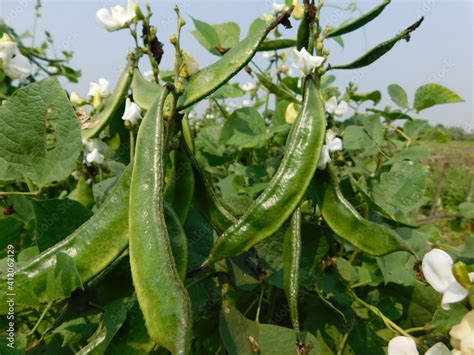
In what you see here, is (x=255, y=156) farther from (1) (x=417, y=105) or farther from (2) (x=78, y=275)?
(2) (x=78, y=275)

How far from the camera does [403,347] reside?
0.82m

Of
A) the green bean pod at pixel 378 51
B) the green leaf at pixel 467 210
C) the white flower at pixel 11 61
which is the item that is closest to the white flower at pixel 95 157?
the white flower at pixel 11 61

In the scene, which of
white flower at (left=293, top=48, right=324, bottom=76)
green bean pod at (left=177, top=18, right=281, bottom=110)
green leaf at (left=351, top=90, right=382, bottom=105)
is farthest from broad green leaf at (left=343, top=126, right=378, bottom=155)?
green bean pod at (left=177, top=18, right=281, bottom=110)

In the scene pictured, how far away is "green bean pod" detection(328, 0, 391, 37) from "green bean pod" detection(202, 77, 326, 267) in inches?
8.9

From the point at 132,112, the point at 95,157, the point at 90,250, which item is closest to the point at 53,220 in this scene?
the point at 90,250

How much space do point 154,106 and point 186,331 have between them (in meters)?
0.40

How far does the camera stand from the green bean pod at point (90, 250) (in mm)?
767

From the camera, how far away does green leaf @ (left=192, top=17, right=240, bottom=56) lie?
1.56 m

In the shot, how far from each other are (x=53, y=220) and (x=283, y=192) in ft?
1.53

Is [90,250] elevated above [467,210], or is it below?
above

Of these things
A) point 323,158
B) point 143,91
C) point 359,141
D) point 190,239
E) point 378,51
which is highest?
point 378,51

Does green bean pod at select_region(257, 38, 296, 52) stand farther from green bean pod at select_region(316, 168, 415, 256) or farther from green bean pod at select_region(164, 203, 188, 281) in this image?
green bean pod at select_region(164, 203, 188, 281)

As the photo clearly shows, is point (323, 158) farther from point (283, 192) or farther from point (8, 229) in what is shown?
point (8, 229)

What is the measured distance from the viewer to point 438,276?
789mm
